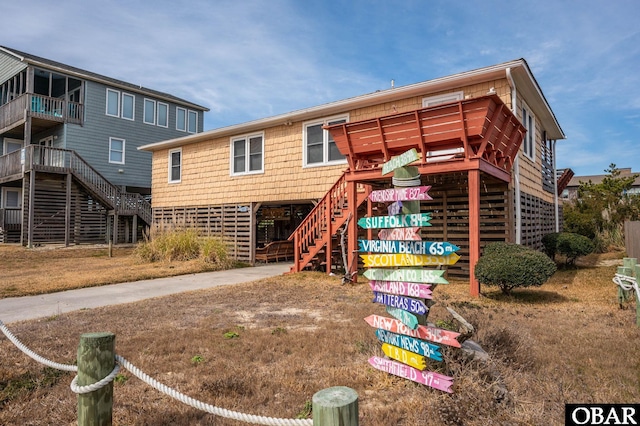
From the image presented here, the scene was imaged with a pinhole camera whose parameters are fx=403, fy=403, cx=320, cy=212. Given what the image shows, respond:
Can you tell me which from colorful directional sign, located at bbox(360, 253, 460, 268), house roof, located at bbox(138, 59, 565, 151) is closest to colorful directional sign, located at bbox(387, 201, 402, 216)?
colorful directional sign, located at bbox(360, 253, 460, 268)

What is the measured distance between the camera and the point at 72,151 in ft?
63.5

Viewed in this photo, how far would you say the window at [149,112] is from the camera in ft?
78.4

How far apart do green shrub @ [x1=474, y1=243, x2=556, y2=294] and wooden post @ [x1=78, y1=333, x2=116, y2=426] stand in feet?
21.0

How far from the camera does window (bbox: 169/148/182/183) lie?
17.7 metres

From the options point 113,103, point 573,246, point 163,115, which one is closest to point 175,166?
point 113,103

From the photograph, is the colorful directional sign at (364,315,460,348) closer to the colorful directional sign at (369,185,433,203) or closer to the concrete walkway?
the colorful directional sign at (369,185,433,203)

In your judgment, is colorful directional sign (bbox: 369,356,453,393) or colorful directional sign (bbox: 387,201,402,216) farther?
colorful directional sign (bbox: 387,201,402,216)

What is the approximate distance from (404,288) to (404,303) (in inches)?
4.8

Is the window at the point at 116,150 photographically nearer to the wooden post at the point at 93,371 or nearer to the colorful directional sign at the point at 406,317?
the wooden post at the point at 93,371

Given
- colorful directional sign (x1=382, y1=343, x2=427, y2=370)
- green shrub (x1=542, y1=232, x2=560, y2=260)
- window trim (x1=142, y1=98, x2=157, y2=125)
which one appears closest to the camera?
colorful directional sign (x1=382, y1=343, x2=427, y2=370)

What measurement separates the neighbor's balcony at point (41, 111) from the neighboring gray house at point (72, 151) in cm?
4

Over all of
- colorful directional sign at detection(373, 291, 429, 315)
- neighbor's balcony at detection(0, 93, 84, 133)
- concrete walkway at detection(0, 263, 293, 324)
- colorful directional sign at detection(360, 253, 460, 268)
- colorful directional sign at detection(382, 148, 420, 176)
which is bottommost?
concrete walkway at detection(0, 263, 293, 324)

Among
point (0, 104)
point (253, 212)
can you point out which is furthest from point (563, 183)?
point (0, 104)

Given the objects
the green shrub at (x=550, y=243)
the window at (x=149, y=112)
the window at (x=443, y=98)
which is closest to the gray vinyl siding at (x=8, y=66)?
the window at (x=149, y=112)
